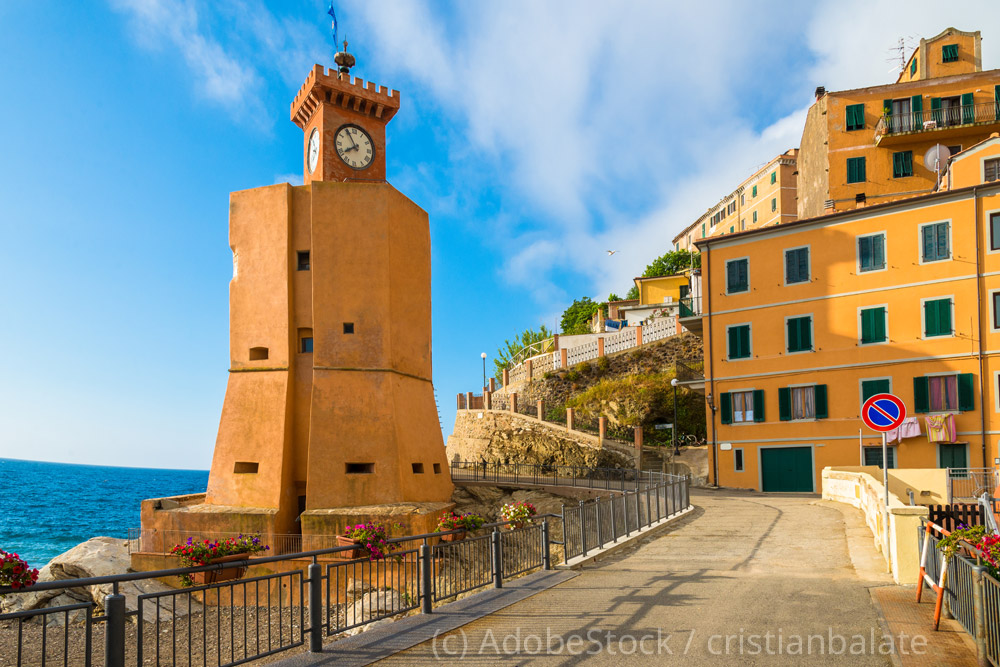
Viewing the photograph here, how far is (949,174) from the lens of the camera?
31.5 m

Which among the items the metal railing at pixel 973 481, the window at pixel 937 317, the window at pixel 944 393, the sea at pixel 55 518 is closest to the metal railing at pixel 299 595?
the metal railing at pixel 973 481

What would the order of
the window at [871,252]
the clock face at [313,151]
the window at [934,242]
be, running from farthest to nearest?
1. the clock face at [313,151]
2. the window at [871,252]
3. the window at [934,242]

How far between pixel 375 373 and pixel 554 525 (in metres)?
9.19

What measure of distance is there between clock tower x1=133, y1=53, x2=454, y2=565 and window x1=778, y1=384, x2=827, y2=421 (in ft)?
49.4

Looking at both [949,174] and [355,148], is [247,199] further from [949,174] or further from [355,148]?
[949,174]

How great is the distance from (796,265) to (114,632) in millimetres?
31160

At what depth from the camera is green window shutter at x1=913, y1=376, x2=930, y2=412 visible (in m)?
28.2

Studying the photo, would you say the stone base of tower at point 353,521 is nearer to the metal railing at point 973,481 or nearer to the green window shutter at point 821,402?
the green window shutter at point 821,402

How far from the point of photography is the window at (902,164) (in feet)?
121

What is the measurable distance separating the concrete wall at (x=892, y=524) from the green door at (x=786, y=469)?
7976 millimetres

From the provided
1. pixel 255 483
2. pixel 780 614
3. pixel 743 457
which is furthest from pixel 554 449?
pixel 780 614

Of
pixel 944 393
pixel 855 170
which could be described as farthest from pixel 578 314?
pixel 944 393

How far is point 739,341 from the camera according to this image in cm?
3341

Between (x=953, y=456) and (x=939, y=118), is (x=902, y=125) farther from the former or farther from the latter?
(x=953, y=456)
